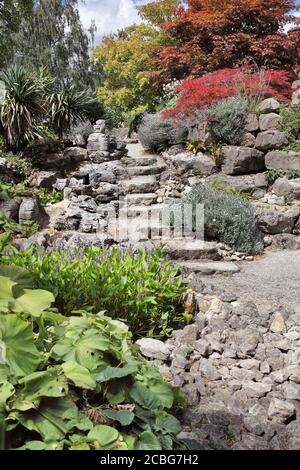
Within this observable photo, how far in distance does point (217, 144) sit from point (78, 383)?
7116mm

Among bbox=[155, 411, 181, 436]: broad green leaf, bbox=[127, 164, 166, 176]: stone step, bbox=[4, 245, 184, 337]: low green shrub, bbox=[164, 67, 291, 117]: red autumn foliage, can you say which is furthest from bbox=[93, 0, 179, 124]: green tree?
bbox=[155, 411, 181, 436]: broad green leaf

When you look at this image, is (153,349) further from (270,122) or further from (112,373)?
(270,122)

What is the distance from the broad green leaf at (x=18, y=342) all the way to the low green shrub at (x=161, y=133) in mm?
7673

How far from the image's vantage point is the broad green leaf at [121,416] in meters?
1.65

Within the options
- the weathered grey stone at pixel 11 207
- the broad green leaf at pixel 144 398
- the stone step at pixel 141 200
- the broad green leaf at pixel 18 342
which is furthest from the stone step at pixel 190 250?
the broad green leaf at pixel 18 342

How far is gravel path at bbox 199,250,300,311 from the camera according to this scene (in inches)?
159

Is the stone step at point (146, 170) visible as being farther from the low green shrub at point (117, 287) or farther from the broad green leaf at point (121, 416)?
the broad green leaf at point (121, 416)

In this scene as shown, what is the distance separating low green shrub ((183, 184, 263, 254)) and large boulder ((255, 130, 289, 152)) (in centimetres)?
222

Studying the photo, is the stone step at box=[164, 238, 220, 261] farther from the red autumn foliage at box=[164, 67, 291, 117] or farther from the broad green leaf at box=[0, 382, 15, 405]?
the red autumn foliage at box=[164, 67, 291, 117]

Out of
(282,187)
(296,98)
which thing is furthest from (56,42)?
(282,187)

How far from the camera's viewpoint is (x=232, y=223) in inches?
223

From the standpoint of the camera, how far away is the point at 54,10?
2161 cm

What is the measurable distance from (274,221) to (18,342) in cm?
501

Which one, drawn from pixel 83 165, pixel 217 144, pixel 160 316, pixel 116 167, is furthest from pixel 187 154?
pixel 160 316
